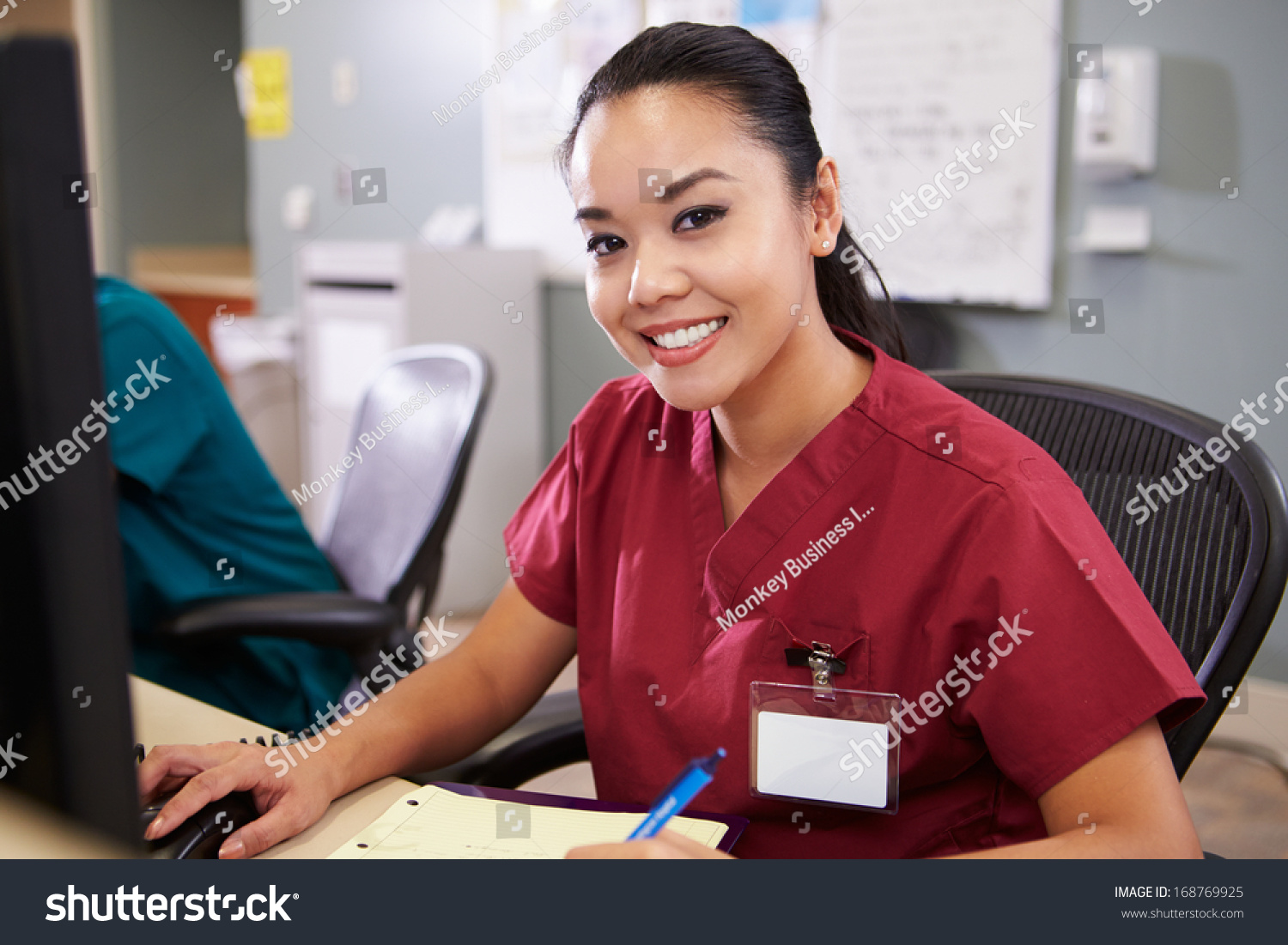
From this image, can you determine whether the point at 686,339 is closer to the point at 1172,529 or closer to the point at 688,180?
the point at 688,180

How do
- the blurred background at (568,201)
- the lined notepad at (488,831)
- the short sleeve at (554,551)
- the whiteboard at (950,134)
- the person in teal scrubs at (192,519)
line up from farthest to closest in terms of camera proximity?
the whiteboard at (950,134), the blurred background at (568,201), the person in teal scrubs at (192,519), the short sleeve at (554,551), the lined notepad at (488,831)

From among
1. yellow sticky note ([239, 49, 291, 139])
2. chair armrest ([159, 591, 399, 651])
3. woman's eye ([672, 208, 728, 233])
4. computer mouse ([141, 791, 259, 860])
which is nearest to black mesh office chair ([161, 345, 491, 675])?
chair armrest ([159, 591, 399, 651])

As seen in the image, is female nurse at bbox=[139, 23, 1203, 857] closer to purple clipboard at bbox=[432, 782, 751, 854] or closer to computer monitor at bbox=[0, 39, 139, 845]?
purple clipboard at bbox=[432, 782, 751, 854]

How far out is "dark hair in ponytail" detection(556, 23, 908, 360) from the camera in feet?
3.08

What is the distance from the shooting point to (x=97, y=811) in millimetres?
432

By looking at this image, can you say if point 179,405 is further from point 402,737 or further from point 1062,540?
point 1062,540

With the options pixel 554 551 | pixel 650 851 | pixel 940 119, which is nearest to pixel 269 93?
pixel 940 119

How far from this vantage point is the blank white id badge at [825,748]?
81cm

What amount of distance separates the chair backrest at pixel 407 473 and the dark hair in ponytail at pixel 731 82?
553 millimetres

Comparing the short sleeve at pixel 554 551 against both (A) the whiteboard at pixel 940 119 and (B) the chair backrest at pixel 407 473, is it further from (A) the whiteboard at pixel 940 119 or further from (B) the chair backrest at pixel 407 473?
(A) the whiteboard at pixel 940 119

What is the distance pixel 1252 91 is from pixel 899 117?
81 centimetres

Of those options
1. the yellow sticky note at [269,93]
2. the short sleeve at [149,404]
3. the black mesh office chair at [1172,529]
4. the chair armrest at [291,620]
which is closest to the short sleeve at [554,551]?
the black mesh office chair at [1172,529]

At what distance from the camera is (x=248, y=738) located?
0.96m
